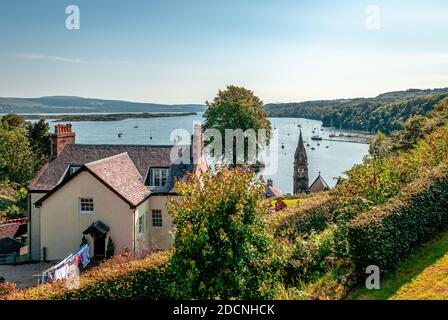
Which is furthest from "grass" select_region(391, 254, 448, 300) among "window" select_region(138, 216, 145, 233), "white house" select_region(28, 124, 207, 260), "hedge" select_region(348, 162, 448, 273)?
"window" select_region(138, 216, 145, 233)

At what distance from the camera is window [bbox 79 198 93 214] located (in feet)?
79.7

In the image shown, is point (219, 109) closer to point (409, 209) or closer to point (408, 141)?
point (408, 141)

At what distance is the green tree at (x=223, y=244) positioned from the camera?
35.3ft

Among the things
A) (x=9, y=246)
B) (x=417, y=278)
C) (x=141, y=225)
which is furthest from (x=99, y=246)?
(x=417, y=278)

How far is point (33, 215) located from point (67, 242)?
3.59 metres

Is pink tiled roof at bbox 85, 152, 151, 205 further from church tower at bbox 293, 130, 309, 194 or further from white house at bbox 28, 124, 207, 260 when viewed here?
church tower at bbox 293, 130, 309, 194

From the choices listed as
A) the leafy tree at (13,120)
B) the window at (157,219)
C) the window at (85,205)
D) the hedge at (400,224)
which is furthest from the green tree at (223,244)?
the leafy tree at (13,120)

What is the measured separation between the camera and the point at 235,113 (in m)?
49.9

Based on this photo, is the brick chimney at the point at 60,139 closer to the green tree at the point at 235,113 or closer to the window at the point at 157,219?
the window at the point at 157,219

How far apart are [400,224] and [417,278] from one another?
1.75 metres

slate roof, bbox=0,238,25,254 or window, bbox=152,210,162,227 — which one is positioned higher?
window, bbox=152,210,162,227

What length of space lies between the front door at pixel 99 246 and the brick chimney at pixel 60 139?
29.4 feet

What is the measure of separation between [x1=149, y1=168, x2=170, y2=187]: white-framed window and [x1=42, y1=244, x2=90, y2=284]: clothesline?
6515mm

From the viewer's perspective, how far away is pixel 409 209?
12867mm
